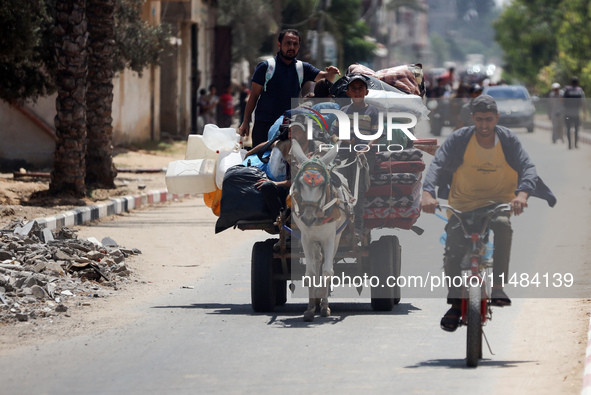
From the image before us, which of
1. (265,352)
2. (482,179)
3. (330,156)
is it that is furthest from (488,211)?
(265,352)

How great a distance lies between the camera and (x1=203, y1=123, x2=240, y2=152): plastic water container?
33.7 feet

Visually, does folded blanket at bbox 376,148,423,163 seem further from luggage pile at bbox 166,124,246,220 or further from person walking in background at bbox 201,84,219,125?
person walking in background at bbox 201,84,219,125

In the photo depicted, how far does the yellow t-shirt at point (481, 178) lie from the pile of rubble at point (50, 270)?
3780mm

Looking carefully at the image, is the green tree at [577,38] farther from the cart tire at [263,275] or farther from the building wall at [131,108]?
the cart tire at [263,275]

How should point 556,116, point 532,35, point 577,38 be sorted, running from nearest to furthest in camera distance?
1. point 556,116
2. point 577,38
3. point 532,35

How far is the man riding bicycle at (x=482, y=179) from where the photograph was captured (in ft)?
25.0

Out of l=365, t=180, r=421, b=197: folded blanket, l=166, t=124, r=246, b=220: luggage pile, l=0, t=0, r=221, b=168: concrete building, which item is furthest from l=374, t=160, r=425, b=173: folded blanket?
l=0, t=0, r=221, b=168: concrete building

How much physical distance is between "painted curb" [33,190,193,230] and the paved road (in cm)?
343

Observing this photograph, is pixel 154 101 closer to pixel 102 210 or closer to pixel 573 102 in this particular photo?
pixel 573 102

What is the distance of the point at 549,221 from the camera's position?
16797 mm

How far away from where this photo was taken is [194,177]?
33.3 ft

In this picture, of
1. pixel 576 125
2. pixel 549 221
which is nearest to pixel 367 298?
pixel 549 221

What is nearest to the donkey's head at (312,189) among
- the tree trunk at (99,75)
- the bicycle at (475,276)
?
the bicycle at (475,276)

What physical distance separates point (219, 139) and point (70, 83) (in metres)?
7.62
